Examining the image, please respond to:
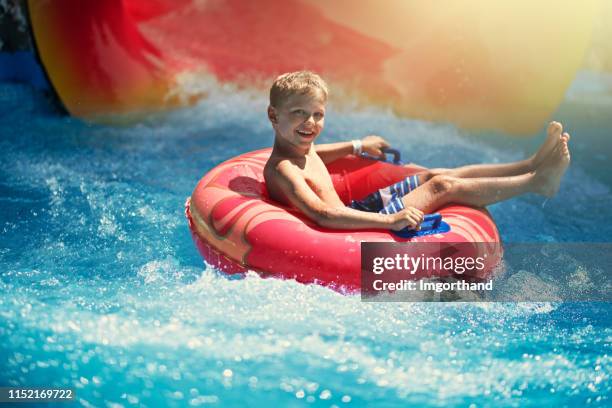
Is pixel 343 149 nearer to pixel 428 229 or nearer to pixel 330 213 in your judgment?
pixel 330 213

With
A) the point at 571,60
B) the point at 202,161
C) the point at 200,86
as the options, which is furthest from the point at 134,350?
the point at 571,60

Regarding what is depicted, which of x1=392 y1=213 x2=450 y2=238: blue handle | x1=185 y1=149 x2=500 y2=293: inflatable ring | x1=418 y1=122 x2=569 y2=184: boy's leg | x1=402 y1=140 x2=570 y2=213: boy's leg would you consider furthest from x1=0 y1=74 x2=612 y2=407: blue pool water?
x1=418 y1=122 x2=569 y2=184: boy's leg

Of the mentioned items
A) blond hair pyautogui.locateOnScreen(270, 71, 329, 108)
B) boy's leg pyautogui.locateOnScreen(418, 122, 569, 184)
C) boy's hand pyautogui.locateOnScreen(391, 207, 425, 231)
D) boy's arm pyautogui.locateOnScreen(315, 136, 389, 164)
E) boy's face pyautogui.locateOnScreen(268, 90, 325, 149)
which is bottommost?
boy's hand pyautogui.locateOnScreen(391, 207, 425, 231)

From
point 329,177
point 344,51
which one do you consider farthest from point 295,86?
point 344,51

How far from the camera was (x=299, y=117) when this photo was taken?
9.98 ft

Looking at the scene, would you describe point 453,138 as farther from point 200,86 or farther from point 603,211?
point 200,86

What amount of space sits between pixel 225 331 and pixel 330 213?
0.59 m

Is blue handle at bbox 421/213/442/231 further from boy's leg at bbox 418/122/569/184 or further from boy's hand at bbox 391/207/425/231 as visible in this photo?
boy's leg at bbox 418/122/569/184

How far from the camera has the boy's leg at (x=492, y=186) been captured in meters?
3.10

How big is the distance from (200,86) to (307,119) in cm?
266

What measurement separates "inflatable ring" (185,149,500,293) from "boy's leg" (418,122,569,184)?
20 cm

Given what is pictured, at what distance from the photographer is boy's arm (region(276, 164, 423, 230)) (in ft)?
9.33

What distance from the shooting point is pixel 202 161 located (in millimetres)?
4594

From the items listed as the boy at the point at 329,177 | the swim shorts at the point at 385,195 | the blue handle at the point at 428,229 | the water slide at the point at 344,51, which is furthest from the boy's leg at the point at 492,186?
the water slide at the point at 344,51
